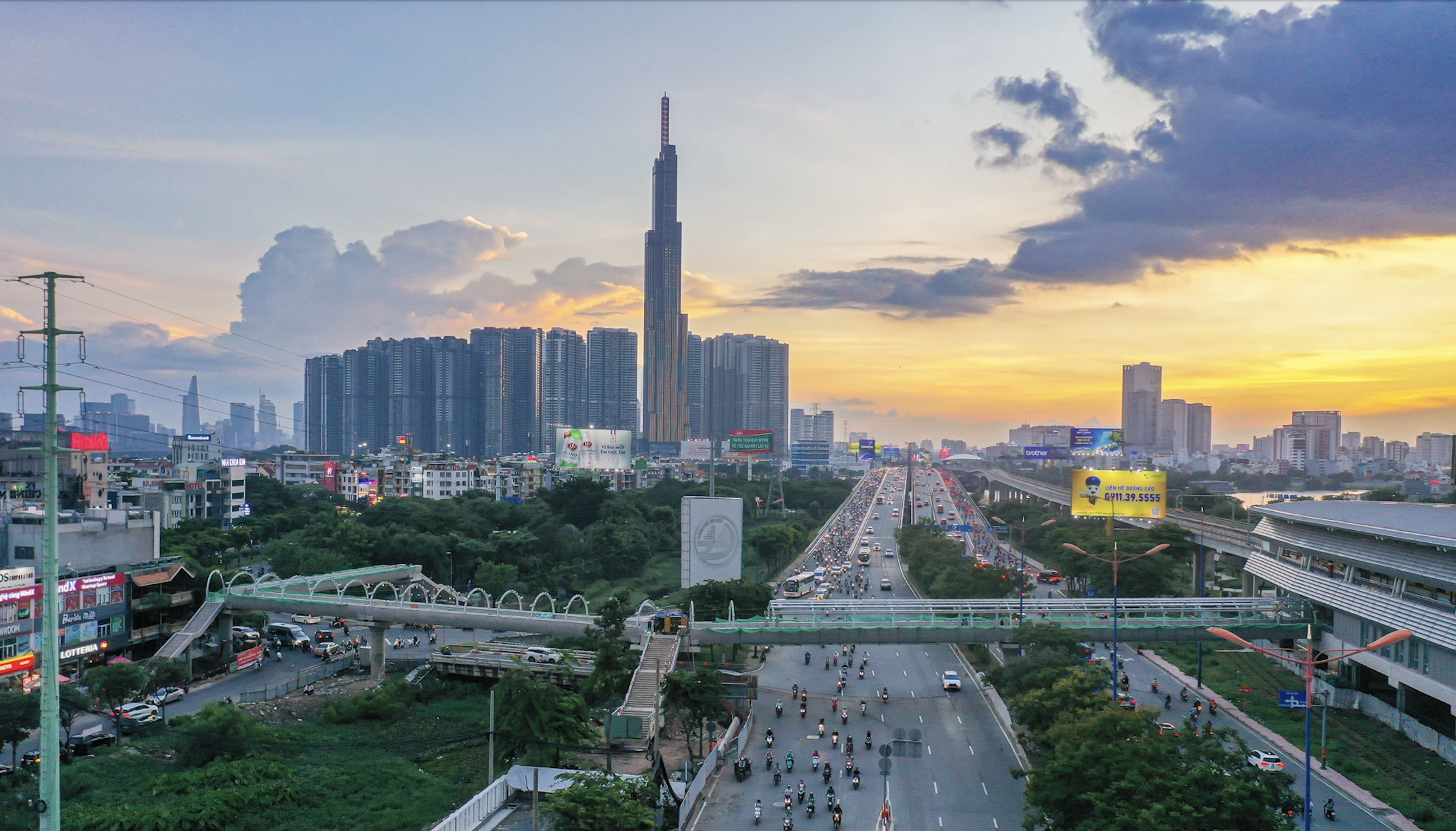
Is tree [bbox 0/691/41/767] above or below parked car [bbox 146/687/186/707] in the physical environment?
above

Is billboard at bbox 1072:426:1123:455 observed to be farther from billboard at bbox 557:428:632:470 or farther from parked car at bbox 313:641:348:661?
parked car at bbox 313:641:348:661

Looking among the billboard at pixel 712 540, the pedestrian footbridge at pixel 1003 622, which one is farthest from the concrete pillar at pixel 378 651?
the pedestrian footbridge at pixel 1003 622

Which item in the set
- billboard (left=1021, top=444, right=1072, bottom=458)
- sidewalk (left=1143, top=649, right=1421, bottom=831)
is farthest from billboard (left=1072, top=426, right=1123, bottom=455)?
sidewalk (left=1143, top=649, right=1421, bottom=831)

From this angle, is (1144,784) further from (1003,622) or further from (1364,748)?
(1003,622)

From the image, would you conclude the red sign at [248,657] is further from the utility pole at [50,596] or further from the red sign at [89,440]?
the utility pole at [50,596]

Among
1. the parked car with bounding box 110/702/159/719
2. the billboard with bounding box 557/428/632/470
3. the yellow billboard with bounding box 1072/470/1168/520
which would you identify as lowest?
the parked car with bounding box 110/702/159/719

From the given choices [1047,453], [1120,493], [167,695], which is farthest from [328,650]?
[1047,453]

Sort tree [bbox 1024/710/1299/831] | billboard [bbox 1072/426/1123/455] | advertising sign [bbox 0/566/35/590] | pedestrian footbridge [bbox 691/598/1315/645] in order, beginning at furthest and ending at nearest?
billboard [bbox 1072/426/1123/455], pedestrian footbridge [bbox 691/598/1315/645], advertising sign [bbox 0/566/35/590], tree [bbox 1024/710/1299/831]
